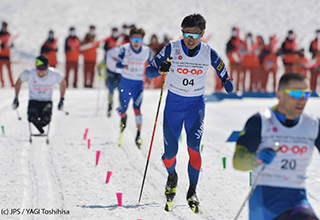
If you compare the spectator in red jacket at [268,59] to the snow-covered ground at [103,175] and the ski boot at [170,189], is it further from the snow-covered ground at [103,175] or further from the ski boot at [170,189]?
the ski boot at [170,189]

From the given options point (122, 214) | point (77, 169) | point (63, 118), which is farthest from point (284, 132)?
point (63, 118)

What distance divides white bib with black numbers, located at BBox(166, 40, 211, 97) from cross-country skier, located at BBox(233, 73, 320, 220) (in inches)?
72.4

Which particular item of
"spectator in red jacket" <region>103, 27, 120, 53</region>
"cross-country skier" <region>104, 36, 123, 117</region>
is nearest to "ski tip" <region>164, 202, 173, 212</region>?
"cross-country skier" <region>104, 36, 123, 117</region>

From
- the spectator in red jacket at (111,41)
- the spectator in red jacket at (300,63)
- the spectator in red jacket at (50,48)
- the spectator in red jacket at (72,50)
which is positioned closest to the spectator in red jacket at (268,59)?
the spectator in red jacket at (300,63)

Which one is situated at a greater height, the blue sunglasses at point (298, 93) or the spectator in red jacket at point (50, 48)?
the blue sunglasses at point (298, 93)

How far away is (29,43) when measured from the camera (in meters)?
29.7

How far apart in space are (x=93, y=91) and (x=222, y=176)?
36.1 feet

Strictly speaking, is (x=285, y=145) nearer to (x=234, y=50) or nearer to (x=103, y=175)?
(x=103, y=175)

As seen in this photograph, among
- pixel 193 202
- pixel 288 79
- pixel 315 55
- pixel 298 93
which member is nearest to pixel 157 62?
pixel 193 202

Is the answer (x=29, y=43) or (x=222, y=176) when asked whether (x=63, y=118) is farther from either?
(x=29, y=43)

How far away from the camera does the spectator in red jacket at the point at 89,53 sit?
17406mm

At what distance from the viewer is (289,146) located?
11.5 ft

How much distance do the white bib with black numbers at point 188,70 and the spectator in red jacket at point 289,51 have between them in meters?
13.0

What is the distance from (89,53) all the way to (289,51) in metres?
7.75
